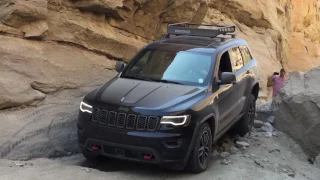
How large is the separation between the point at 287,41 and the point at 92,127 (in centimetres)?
1934

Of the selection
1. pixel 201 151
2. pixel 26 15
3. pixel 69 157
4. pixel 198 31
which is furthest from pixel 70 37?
pixel 201 151

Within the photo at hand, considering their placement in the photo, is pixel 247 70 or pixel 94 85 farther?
pixel 94 85

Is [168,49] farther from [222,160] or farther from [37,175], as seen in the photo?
[37,175]

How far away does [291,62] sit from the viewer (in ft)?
86.3

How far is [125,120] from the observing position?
→ 6301 millimetres

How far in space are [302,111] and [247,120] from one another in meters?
1.10

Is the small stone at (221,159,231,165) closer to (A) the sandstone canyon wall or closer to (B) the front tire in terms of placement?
(B) the front tire

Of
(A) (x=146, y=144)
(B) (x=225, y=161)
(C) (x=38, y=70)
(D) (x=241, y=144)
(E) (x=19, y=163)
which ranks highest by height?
(C) (x=38, y=70)

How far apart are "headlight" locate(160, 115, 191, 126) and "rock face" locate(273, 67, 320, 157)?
3.81 metres

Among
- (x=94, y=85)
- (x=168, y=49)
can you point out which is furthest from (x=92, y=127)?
(x=94, y=85)

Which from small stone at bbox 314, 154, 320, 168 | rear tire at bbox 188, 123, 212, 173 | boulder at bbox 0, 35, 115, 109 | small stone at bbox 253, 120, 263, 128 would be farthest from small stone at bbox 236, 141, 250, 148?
boulder at bbox 0, 35, 115, 109

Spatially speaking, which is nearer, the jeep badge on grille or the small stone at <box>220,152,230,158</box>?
the jeep badge on grille

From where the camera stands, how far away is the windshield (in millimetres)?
7250

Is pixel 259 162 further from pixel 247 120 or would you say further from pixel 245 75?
pixel 245 75
